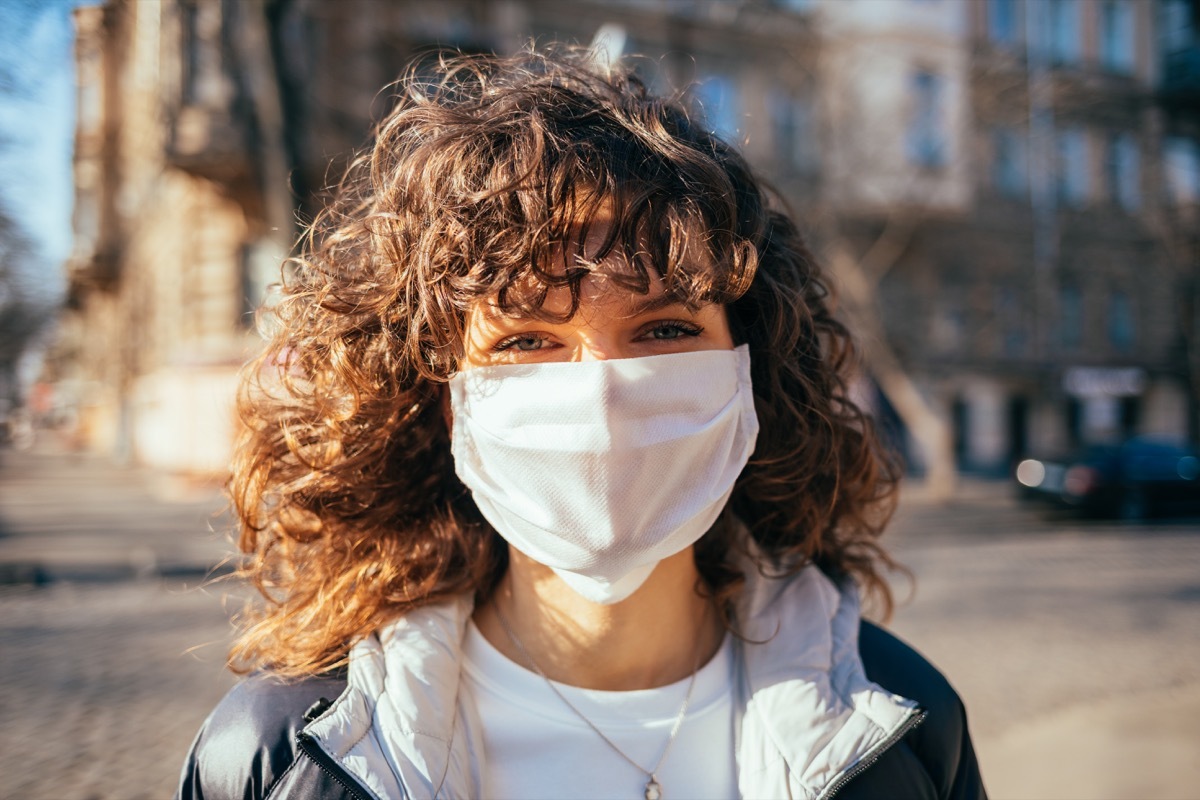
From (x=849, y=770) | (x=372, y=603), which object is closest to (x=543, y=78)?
(x=372, y=603)

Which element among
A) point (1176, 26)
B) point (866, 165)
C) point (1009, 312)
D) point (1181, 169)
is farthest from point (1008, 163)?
point (866, 165)

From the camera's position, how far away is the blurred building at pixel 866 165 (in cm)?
1106

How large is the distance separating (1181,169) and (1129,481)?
7149mm

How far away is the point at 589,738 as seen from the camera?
1.47 meters

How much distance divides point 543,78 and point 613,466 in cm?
78

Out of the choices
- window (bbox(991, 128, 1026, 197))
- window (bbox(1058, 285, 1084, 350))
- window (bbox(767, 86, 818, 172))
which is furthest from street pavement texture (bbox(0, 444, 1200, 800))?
window (bbox(1058, 285, 1084, 350))

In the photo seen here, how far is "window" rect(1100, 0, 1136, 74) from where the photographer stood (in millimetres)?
20141

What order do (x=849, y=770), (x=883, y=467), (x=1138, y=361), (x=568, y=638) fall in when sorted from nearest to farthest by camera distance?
(x=849, y=770) → (x=568, y=638) → (x=883, y=467) → (x=1138, y=361)

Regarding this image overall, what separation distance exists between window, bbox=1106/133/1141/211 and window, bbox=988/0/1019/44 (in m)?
4.19

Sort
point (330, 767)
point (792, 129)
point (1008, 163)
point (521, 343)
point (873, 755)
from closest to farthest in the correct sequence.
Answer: point (330, 767) → point (873, 755) → point (521, 343) → point (792, 129) → point (1008, 163)

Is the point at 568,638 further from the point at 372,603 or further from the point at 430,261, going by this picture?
the point at 430,261

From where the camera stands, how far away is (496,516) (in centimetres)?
156

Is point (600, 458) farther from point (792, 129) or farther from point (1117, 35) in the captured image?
point (1117, 35)

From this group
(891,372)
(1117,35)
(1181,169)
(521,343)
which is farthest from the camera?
(1117,35)
